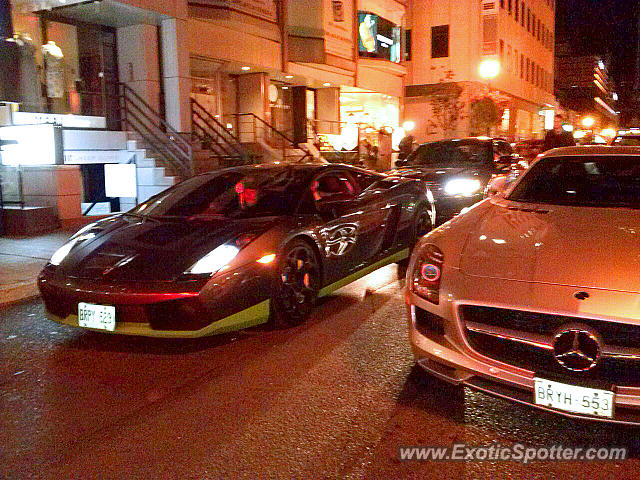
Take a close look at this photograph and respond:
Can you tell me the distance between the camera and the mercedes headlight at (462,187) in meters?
9.45

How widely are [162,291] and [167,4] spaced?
37.4ft

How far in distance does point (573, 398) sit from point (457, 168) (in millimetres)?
7576

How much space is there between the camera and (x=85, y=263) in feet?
14.8

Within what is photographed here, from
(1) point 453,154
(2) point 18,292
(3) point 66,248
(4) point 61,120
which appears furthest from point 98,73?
(3) point 66,248

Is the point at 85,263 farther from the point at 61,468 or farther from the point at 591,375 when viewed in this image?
the point at 591,375

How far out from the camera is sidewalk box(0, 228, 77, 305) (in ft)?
20.6

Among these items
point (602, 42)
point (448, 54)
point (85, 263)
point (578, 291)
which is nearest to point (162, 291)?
point (85, 263)

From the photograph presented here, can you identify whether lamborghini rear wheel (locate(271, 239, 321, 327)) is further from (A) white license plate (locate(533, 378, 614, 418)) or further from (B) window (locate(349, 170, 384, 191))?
(A) white license plate (locate(533, 378, 614, 418))

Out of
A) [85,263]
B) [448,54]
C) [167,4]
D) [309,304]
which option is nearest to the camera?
[85,263]

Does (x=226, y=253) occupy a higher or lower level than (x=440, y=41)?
lower

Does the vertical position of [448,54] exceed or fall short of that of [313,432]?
it exceeds it

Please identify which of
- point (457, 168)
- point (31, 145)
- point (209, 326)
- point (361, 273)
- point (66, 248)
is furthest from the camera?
point (31, 145)

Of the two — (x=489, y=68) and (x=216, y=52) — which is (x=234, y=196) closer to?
(x=216, y=52)

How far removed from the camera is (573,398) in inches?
106
